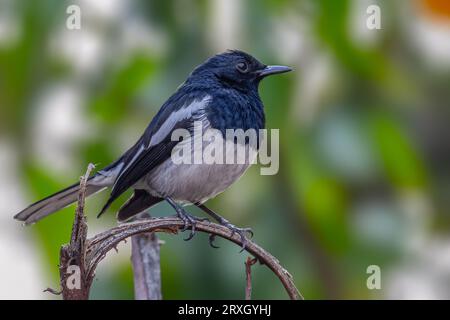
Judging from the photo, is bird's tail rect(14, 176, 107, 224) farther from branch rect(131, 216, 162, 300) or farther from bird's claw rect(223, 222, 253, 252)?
bird's claw rect(223, 222, 253, 252)

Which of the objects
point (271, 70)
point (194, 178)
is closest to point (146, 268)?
point (194, 178)

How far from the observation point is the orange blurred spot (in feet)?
12.2

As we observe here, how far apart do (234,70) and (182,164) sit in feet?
1.71

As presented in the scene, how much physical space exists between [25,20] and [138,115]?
0.60 m

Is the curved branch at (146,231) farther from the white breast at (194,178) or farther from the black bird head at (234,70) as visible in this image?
the black bird head at (234,70)

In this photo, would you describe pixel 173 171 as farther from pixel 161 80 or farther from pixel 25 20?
pixel 25 20

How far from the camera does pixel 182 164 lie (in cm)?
323

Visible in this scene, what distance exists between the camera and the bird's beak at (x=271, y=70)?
338cm

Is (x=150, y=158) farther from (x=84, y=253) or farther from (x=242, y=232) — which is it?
(x=84, y=253)

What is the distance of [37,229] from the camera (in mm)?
3332

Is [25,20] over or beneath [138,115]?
over

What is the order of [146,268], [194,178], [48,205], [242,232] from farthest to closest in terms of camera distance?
[194,178] → [48,205] → [242,232] → [146,268]

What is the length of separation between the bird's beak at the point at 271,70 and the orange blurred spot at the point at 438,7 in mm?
804
